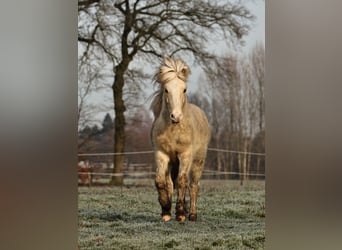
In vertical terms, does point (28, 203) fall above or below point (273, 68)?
below

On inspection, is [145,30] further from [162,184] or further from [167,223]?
[167,223]

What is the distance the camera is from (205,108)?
369 cm

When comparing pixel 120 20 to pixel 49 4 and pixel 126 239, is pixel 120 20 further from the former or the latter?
pixel 126 239

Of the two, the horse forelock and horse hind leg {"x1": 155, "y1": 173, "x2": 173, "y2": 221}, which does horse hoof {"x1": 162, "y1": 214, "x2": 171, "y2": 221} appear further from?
the horse forelock

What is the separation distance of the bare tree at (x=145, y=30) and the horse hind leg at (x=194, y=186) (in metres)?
0.52

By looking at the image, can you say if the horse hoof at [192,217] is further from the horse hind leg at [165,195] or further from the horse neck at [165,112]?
the horse neck at [165,112]

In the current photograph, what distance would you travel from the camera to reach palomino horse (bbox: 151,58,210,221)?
3619 millimetres

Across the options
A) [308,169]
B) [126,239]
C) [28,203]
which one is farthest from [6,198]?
[308,169]

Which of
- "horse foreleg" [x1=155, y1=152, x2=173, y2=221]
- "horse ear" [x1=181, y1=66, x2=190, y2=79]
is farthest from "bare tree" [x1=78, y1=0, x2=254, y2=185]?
"horse foreleg" [x1=155, y1=152, x2=173, y2=221]

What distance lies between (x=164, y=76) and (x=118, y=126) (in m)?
0.49

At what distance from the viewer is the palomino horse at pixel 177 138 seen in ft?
11.9

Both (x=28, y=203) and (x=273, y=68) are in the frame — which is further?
(x=273, y=68)

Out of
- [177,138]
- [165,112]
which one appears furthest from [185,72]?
[177,138]

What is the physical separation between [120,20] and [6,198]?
57.7 inches
